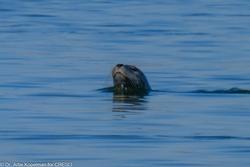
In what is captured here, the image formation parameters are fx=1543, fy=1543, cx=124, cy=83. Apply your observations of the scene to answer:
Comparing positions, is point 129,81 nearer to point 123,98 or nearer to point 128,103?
point 123,98

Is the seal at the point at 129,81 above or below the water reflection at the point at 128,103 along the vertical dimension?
above

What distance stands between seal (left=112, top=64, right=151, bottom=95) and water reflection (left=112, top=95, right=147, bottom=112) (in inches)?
11.9

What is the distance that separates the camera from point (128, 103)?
2009cm

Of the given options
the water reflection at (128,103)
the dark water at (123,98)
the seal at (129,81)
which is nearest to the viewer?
the dark water at (123,98)

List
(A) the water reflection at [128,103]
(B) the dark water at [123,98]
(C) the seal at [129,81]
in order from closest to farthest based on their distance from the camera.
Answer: (B) the dark water at [123,98], (A) the water reflection at [128,103], (C) the seal at [129,81]

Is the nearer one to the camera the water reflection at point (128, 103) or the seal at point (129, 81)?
the water reflection at point (128, 103)

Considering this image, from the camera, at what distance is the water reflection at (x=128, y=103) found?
19.2 metres

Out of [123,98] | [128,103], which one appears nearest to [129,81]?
[123,98]

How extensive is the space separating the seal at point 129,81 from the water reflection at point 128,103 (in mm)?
302

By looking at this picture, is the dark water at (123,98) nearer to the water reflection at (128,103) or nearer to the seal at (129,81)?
the water reflection at (128,103)

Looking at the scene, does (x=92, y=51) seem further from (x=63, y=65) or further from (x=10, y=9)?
(x=10, y=9)

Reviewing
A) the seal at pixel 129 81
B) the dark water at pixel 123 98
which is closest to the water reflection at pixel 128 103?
the dark water at pixel 123 98

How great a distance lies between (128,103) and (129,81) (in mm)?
1116

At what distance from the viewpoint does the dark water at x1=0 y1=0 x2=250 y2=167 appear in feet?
50.3
